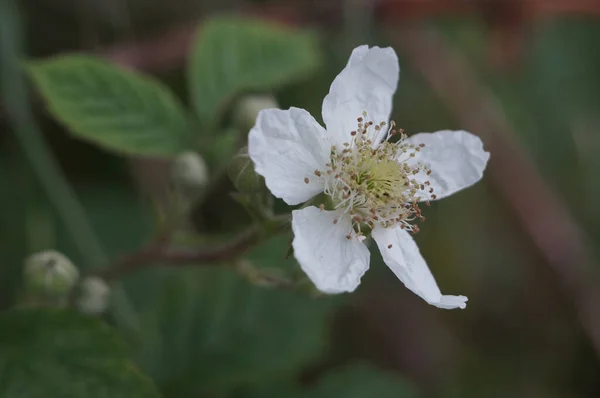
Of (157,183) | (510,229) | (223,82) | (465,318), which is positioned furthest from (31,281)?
(510,229)

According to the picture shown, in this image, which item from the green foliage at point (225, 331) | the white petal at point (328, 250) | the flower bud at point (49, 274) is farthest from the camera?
the green foliage at point (225, 331)

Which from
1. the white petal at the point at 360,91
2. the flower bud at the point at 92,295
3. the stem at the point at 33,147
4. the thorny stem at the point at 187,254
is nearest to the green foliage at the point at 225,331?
the stem at the point at 33,147

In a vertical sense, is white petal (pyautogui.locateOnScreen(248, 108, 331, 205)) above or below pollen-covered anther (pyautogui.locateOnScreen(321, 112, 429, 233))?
above

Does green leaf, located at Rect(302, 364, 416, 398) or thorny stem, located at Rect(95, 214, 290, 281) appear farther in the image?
green leaf, located at Rect(302, 364, 416, 398)

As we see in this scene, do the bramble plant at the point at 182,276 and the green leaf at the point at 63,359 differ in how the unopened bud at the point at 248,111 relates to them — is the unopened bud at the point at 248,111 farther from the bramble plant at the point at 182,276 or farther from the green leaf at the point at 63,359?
the green leaf at the point at 63,359

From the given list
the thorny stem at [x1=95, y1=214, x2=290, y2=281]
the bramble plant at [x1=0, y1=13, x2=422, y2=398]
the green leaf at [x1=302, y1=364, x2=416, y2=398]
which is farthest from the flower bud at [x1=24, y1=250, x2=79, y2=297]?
the green leaf at [x1=302, y1=364, x2=416, y2=398]

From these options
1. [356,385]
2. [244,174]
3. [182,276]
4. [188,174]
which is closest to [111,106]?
[188,174]

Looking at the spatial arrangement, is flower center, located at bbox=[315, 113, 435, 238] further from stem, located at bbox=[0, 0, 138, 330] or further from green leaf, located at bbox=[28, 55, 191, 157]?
stem, located at bbox=[0, 0, 138, 330]

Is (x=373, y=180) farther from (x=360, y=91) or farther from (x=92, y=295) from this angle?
(x=92, y=295)
